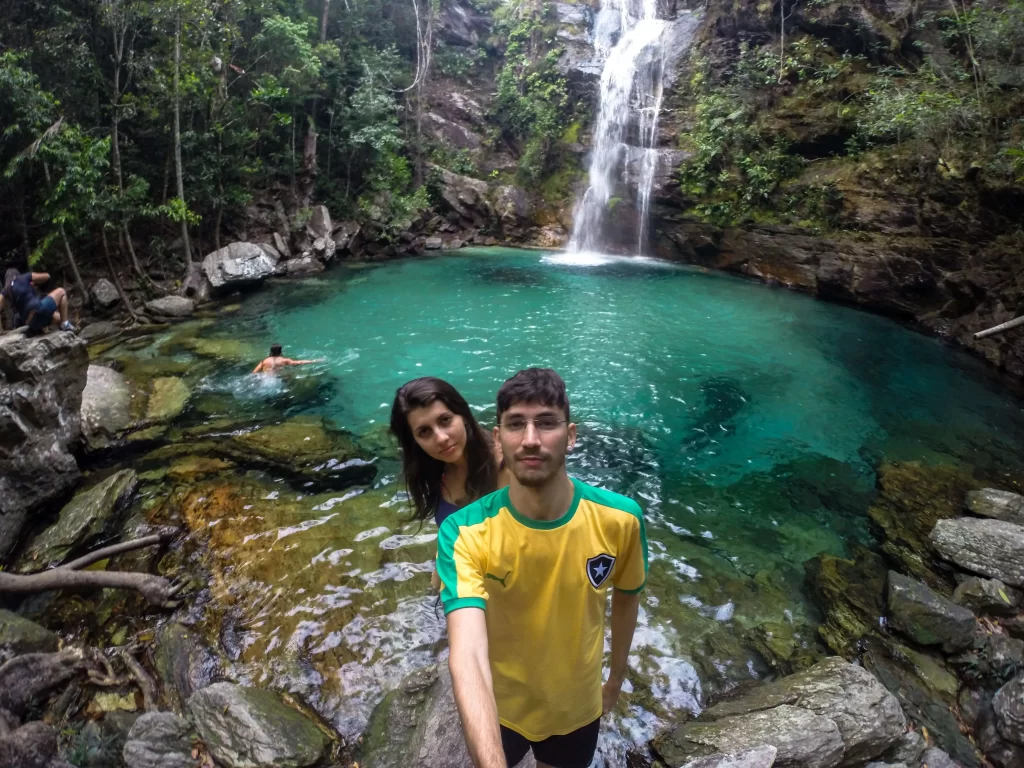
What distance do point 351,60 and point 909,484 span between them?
21.8 m

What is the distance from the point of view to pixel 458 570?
169 cm

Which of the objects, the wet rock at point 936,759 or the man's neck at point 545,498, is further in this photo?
the wet rock at point 936,759

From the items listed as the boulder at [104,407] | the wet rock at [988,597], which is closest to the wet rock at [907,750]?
the wet rock at [988,597]

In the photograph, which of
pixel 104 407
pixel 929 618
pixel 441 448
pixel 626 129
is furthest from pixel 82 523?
pixel 626 129

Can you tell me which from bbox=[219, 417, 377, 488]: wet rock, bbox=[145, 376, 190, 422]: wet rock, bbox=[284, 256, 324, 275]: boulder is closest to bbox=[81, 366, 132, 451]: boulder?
bbox=[145, 376, 190, 422]: wet rock

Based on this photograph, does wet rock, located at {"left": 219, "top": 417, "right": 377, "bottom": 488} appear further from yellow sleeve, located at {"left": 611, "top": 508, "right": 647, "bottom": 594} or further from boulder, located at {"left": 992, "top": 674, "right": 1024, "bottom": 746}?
boulder, located at {"left": 992, "top": 674, "right": 1024, "bottom": 746}

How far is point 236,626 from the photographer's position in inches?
160

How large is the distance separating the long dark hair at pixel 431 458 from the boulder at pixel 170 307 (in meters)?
12.2

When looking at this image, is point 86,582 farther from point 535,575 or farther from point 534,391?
point 534,391

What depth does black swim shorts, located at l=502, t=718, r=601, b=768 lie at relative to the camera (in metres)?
2.05

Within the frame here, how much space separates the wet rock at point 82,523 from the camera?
466cm

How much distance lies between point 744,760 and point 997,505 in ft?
17.7

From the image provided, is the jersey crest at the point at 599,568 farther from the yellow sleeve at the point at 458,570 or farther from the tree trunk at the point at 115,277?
the tree trunk at the point at 115,277

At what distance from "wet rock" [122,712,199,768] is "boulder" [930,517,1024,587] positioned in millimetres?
5994
